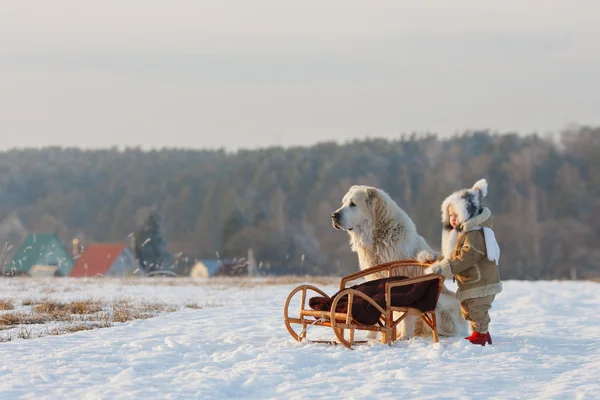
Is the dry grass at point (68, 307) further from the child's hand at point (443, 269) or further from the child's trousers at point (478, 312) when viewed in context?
the child's trousers at point (478, 312)

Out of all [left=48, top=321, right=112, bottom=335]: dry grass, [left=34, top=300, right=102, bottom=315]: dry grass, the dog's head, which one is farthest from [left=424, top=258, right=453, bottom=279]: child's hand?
[left=34, top=300, right=102, bottom=315]: dry grass

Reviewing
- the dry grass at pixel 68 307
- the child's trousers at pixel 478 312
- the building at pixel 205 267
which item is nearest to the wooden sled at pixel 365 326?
the child's trousers at pixel 478 312

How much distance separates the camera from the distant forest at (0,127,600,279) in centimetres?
5288

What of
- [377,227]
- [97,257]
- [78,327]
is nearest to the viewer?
[377,227]

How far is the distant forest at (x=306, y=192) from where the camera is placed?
52875mm

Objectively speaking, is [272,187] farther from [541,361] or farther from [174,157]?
[541,361]

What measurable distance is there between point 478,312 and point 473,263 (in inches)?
16.5

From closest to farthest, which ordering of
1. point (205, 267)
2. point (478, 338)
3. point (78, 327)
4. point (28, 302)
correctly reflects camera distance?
point (478, 338), point (78, 327), point (28, 302), point (205, 267)

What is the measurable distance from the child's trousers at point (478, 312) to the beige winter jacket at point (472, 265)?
4 centimetres

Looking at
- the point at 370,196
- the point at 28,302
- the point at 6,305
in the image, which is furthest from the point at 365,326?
the point at 28,302

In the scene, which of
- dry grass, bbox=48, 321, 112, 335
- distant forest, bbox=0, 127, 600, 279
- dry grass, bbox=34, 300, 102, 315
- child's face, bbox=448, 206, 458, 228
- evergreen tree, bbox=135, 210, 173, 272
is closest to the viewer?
child's face, bbox=448, 206, 458, 228

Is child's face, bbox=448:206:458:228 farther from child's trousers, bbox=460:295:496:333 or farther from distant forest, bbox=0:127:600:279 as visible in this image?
distant forest, bbox=0:127:600:279

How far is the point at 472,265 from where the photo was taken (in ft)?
23.1

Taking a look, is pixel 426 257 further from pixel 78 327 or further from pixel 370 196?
pixel 78 327
